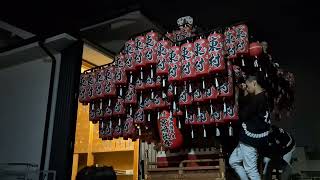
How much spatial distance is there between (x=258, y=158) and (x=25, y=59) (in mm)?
5053

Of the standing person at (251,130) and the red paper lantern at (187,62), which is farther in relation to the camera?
the red paper lantern at (187,62)

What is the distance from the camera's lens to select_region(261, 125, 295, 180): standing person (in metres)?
3.96

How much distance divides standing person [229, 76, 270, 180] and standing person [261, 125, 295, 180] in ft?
0.75

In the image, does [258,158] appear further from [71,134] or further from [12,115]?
[12,115]

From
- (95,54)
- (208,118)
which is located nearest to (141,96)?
(208,118)

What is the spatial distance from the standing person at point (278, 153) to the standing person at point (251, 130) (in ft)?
0.75

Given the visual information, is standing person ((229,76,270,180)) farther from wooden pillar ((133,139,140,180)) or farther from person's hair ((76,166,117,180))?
wooden pillar ((133,139,140,180))

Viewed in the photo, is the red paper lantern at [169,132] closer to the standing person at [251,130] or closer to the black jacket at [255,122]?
the standing person at [251,130]

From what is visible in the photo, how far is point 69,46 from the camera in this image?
6.07m

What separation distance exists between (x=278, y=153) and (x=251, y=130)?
21.6 inches

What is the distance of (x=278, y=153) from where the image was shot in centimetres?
401

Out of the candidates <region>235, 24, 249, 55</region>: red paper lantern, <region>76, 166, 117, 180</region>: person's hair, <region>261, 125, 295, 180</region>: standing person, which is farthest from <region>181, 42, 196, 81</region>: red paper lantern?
<region>76, 166, 117, 180</region>: person's hair

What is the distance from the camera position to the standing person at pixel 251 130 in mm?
3732

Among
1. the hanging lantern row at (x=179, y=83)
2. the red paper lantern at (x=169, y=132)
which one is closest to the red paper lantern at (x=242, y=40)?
the hanging lantern row at (x=179, y=83)
